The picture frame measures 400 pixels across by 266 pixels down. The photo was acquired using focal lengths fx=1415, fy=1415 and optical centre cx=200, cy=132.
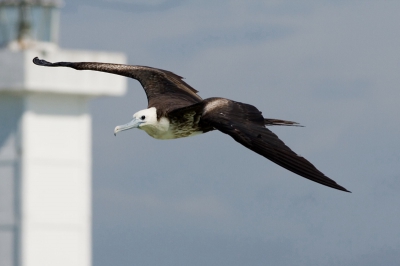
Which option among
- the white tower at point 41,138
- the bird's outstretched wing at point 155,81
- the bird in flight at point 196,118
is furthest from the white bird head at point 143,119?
the white tower at point 41,138

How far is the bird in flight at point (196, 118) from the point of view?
40.9 ft

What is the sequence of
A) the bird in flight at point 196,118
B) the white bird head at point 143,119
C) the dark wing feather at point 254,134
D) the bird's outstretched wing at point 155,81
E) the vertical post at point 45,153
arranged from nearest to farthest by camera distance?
the dark wing feather at point 254,134
the bird in flight at point 196,118
the white bird head at point 143,119
the bird's outstretched wing at point 155,81
the vertical post at point 45,153

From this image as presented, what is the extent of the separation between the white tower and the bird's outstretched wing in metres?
13.4

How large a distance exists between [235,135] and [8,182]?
1813 cm

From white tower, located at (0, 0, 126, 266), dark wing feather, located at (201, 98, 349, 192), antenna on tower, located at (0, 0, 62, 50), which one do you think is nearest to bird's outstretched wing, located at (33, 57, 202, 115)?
dark wing feather, located at (201, 98, 349, 192)

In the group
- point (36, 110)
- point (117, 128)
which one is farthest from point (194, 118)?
point (36, 110)

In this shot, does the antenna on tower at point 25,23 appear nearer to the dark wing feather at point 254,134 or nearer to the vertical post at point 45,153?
the vertical post at point 45,153

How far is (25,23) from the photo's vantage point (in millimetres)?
30109

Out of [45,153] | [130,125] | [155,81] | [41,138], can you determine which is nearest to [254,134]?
[130,125]

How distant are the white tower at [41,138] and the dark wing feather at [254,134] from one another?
52.0ft

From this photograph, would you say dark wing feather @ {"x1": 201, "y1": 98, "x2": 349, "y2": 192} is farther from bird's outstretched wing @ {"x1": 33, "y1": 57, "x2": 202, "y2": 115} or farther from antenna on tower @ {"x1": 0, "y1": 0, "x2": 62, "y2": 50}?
antenna on tower @ {"x1": 0, "y1": 0, "x2": 62, "y2": 50}

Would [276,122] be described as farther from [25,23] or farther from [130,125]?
[25,23]

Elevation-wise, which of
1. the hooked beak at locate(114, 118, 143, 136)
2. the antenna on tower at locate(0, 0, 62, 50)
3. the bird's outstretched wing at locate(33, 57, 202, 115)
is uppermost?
the antenna on tower at locate(0, 0, 62, 50)

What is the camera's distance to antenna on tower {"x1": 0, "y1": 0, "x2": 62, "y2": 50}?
29.9 m
